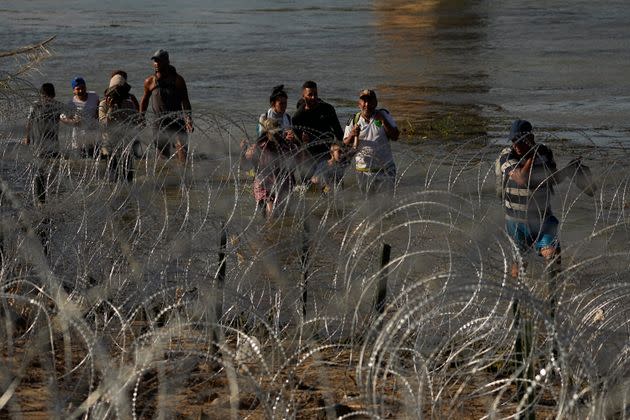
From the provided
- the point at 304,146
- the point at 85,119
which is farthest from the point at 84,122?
the point at 304,146

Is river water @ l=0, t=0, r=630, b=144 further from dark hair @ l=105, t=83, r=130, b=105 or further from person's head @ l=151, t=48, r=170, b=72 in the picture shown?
dark hair @ l=105, t=83, r=130, b=105

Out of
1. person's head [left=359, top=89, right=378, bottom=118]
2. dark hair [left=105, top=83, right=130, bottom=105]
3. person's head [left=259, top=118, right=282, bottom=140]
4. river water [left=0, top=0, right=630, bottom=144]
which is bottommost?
river water [left=0, top=0, right=630, bottom=144]

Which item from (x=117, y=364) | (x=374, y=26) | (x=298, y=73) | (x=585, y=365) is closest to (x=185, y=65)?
(x=298, y=73)

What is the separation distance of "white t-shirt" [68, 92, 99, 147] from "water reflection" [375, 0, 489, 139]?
14.7 ft

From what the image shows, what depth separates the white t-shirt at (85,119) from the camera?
30.6ft

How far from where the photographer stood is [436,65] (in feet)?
79.6

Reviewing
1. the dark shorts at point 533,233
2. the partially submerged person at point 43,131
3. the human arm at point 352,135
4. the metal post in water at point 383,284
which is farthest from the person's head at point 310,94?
the metal post in water at point 383,284

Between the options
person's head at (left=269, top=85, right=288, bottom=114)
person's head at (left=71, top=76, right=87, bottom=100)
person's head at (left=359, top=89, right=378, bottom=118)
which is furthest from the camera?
person's head at (left=71, top=76, right=87, bottom=100)

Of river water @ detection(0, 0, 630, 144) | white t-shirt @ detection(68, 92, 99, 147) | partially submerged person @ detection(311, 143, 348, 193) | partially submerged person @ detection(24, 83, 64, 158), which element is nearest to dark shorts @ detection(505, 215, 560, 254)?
partially submerged person @ detection(311, 143, 348, 193)

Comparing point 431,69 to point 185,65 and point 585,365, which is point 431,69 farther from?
point 585,365

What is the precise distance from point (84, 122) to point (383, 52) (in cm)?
1705

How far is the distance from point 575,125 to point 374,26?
17383mm

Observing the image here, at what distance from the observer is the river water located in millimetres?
18828

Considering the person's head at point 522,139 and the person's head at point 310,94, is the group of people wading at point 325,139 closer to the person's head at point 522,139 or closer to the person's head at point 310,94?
the person's head at point 310,94
